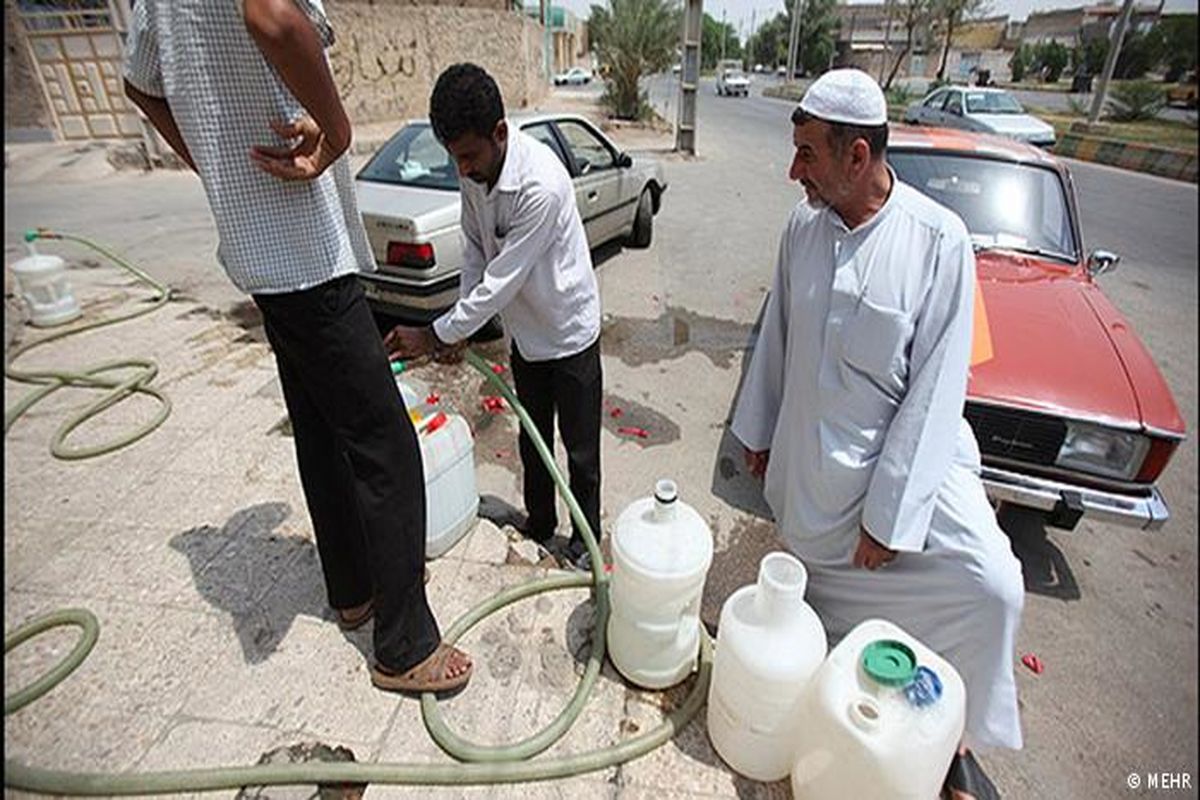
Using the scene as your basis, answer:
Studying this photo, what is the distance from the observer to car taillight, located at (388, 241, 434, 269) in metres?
4.43

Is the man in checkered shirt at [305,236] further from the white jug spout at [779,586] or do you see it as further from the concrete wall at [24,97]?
the concrete wall at [24,97]

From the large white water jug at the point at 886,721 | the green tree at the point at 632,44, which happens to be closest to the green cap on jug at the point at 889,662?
the large white water jug at the point at 886,721

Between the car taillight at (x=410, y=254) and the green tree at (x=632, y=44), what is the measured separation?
19.7 metres

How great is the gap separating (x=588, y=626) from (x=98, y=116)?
17772 mm

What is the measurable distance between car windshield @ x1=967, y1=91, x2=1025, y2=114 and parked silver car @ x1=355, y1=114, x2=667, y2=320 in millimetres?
11284

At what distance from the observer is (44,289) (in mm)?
4902

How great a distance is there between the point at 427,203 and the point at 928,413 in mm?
3963

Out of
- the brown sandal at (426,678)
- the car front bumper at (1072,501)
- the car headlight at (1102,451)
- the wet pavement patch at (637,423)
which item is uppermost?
the car headlight at (1102,451)

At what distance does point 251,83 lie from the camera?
4.99ft

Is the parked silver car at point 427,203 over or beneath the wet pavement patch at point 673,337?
over

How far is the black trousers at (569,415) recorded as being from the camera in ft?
8.55

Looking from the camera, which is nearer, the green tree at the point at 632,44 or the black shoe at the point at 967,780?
the black shoe at the point at 967,780

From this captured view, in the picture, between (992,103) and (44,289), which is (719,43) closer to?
(992,103)

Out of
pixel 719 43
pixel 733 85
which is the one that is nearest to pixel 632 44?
pixel 733 85
